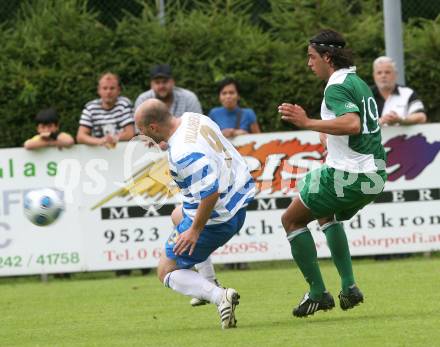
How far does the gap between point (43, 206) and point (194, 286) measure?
17.5ft

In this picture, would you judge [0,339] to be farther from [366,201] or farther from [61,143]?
[61,143]

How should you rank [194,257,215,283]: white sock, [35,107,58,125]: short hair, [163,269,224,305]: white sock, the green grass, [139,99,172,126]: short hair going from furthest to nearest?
[35,107,58,125]: short hair
[194,257,215,283]: white sock
[163,269,224,305]: white sock
[139,99,172,126]: short hair
the green grass

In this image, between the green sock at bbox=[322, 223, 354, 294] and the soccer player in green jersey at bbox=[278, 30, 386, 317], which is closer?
the soccer player in green jersey at bbox=[278, 30, 386, 317]

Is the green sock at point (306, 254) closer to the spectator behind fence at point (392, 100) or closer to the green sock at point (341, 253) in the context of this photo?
the green sock at point (341, 253)

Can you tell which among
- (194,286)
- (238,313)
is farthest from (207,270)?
(194,286)

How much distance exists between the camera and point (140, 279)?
13.5 m

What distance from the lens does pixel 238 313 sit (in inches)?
376

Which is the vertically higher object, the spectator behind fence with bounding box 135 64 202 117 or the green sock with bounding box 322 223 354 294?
the spectator behind fence with bounding box 135 64 202 117

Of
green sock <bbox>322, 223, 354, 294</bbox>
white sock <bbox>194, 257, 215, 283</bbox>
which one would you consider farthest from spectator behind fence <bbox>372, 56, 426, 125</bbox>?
green sock <bbox>322, 223, 354, 294</bbox>

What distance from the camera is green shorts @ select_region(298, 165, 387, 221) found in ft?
28.6

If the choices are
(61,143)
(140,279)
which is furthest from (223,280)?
(61,143)

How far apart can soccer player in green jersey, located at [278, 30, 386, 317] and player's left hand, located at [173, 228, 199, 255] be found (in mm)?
1020

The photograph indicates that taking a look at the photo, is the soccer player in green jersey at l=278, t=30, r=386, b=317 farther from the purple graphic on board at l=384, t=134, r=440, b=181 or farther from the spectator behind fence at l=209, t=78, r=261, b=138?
the spectator behind fence at l=209, t=78, r=261, b=138

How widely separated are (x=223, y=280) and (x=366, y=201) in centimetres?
411
